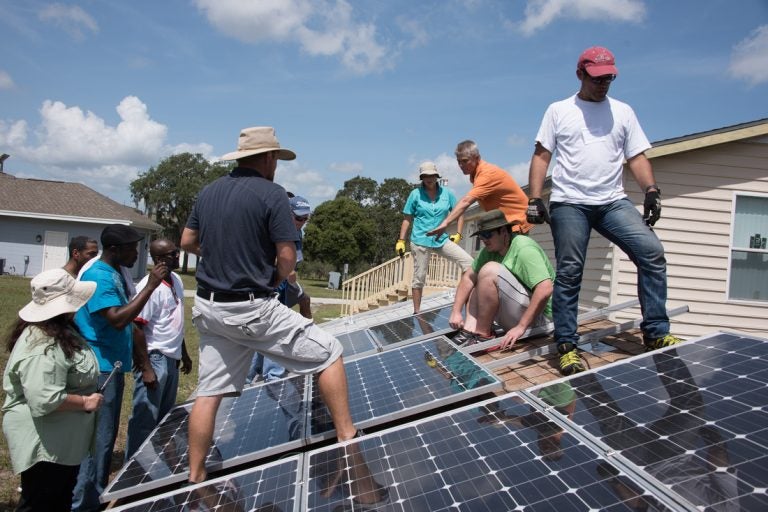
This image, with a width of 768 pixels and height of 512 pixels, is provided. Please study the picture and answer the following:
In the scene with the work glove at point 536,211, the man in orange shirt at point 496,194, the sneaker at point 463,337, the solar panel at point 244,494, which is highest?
the man in orange shirt at point 496,194

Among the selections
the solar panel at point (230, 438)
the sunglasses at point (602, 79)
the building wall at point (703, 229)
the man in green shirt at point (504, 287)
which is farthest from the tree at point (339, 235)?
the sunglasses at point (602, 79)

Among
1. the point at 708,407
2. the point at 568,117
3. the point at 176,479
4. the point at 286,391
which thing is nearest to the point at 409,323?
the point at 286,391

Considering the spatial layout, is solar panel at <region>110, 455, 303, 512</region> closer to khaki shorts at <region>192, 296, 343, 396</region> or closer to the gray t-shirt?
khaki shorts at <region>192, 296, 343, 396</region>

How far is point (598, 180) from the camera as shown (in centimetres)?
383

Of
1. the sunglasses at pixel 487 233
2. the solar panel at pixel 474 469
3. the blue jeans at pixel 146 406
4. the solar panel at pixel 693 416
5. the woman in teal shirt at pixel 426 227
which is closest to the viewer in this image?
the solar panel at pixel 693 416

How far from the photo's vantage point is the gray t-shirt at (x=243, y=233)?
3047 mm

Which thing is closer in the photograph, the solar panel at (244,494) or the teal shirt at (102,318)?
the solar panel at (244,494)

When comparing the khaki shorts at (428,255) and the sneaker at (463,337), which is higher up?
the khaki shorts at (428,255)

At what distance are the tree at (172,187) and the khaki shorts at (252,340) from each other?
4784 cm

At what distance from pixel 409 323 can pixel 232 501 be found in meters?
3.61

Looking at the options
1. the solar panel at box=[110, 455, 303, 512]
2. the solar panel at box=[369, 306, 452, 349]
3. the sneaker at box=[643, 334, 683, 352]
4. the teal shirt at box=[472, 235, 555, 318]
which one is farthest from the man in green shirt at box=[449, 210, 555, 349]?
the solar panel at box=[110, 455, 303, 512]

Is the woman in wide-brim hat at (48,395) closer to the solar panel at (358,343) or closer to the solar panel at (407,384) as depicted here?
the solar panel at (407,384)

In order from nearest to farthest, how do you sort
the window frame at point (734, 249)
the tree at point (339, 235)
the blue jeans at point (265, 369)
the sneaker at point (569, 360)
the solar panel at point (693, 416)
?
the solar panel at point (693, 416) < the sneaker at point (569, 360) < the blue jeans at point (265, 369) < the window frame at point (734, 249) < the tree at point (339, 235)

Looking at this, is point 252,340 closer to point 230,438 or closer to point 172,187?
point 230,438
